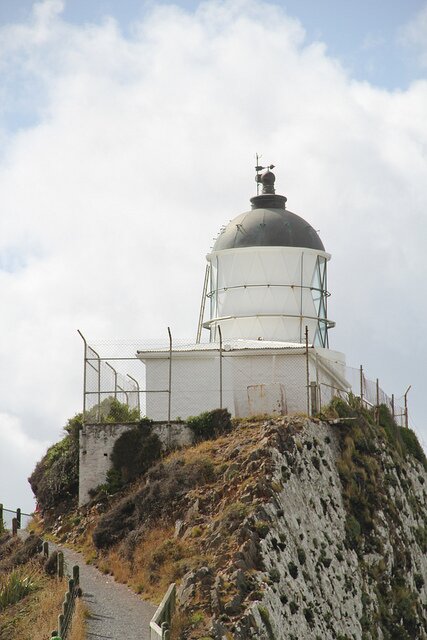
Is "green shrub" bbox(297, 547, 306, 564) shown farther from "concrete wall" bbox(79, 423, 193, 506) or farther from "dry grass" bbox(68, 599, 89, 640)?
"concrete wall" bbox(79, 423, 193, 506)

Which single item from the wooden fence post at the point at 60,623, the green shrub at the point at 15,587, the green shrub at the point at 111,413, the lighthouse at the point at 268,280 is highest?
the lighthouse at the point at 268,280

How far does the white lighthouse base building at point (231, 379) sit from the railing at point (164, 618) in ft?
43.7

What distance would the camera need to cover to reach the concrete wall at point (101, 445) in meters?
40.5

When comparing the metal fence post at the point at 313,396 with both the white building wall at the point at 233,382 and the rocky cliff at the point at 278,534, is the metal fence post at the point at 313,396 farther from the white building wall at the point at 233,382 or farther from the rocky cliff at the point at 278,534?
the rocky cliff at the point at 278,534

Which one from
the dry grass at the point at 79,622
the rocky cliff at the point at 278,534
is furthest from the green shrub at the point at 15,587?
the rocky cliff at the point at 278,534

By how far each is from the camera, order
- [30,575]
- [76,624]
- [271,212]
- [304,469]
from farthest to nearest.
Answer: [271,212], [304,469], [30,575], [76,624]

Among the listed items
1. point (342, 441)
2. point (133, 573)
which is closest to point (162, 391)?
point (342, 441)

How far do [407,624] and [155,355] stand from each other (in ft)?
39.4

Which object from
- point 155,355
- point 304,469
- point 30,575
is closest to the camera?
point 30,575

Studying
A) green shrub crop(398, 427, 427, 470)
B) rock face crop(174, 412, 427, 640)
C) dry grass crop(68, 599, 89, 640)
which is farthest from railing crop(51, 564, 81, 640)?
green shrub crop(398, 427, 427, 470)

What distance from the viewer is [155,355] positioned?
142 feet

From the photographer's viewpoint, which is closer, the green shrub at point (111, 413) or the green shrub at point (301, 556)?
the green shrub at point (301, 556)

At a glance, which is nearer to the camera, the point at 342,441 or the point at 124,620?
the point at 124,620

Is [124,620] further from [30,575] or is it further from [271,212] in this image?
[271,212]
